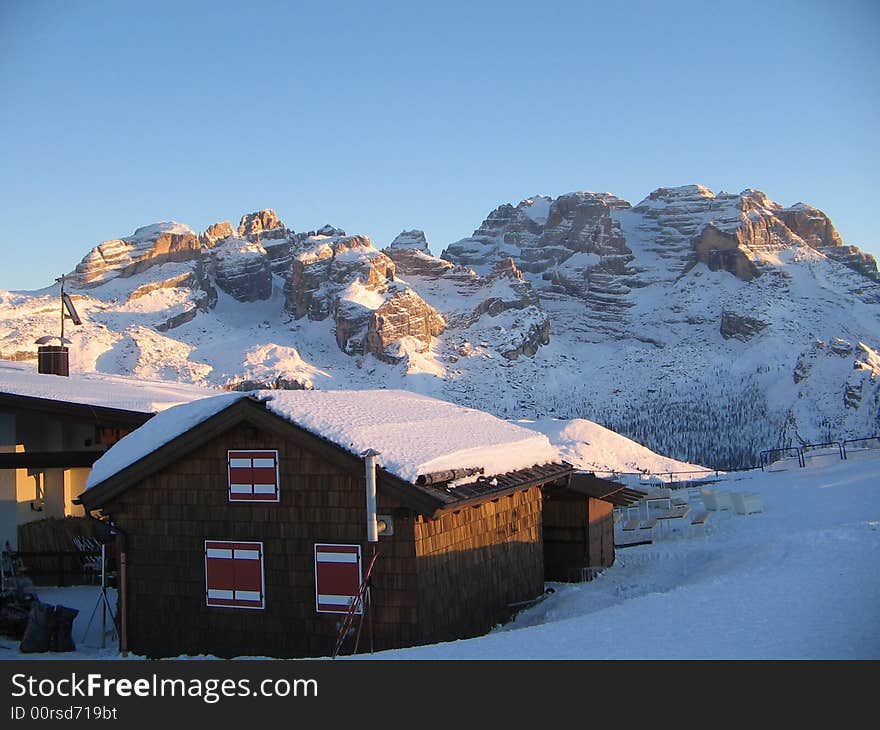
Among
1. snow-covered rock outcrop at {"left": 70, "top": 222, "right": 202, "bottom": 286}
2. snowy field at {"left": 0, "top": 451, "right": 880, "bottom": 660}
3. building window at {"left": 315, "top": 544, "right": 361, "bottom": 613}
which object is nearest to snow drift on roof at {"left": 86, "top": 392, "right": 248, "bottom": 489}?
building window at {"left": 315, "top": 544, "right": 361, "bottom": 613}

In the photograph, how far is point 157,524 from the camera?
1268 centimetres

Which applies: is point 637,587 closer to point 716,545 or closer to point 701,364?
point 716,545

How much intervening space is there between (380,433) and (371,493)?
1.51m

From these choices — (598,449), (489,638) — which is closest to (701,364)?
(598,449)

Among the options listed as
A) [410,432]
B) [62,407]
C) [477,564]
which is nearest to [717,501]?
[477,564]

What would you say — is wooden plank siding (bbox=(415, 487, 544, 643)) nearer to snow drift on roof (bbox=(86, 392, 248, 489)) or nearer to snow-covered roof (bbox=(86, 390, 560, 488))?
snow-covered roof (bbox=(86, 390, 560, 488))

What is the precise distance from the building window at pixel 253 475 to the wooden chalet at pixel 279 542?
2 cm

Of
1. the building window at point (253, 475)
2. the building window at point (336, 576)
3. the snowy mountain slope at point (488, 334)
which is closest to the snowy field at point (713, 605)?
→ the building window at point (336, 576)

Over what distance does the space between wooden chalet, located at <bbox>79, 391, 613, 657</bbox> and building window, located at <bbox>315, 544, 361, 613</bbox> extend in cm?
2

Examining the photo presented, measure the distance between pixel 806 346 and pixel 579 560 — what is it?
157992mm

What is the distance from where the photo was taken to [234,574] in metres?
12.1

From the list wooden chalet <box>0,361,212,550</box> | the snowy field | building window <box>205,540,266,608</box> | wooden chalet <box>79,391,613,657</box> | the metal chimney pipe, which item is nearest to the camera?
the snowy field

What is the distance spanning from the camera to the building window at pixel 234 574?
474 inches

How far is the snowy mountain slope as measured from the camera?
126188mm
